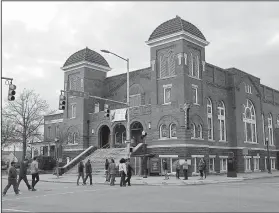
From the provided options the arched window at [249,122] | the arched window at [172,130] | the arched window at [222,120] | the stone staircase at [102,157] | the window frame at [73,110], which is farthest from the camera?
the window frame at [73,110]

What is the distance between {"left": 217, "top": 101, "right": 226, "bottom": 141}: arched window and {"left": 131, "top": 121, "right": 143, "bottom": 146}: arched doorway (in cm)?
875

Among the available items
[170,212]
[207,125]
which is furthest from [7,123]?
[170,212]

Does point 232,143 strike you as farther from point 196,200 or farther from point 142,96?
point 196,200

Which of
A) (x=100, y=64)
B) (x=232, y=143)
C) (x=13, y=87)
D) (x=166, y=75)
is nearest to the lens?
(x=13, y=87)

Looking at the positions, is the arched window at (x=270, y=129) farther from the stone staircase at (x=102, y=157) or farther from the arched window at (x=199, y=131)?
the stone staircase at (x=102, y=157)

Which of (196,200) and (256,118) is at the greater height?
(256,118)

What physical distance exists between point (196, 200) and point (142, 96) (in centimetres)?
2782

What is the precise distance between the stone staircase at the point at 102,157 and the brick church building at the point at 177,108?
1.98 m

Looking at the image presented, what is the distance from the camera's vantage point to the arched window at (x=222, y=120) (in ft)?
132

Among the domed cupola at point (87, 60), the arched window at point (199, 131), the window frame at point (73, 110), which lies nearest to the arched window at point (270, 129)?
the arched window at point (199, 131)

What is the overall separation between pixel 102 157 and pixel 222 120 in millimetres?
14009

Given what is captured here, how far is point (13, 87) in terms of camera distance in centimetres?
2056

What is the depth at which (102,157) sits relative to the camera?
3734 centimetres

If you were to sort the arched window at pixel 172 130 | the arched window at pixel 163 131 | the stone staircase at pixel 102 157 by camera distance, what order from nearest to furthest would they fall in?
the arched window at pixel 172 130, the arched window at pixel 163 131, the stone staircase at pixel 102 157
